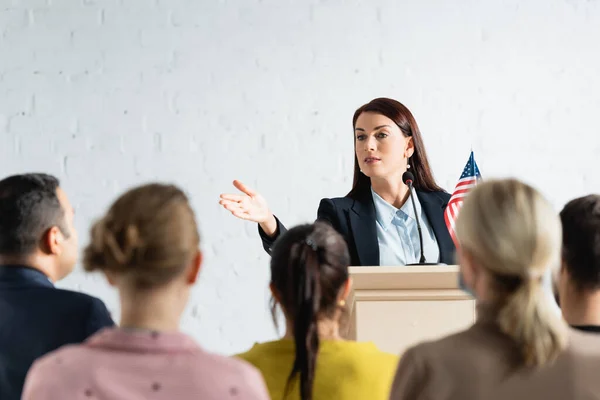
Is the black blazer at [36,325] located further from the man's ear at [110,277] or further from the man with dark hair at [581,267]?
the man with dark hair at [581,267]

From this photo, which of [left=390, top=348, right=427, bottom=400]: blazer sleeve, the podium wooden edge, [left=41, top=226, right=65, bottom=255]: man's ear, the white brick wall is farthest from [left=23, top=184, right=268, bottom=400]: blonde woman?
the white brick wall

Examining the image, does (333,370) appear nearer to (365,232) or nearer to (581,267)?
(581,267)

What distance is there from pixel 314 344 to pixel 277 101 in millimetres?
2314

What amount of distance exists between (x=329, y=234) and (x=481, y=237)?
0.33 m

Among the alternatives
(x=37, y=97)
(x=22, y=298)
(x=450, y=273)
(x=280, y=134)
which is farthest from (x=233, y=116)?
(x=22, y=298)

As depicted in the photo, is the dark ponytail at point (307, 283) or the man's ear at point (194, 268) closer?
the man's ear at point (194, 268)

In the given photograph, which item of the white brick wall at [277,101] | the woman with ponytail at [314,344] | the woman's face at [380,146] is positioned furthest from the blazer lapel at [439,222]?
the woman with ponytail at [314,344]

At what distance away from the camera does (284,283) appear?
4.36 ft

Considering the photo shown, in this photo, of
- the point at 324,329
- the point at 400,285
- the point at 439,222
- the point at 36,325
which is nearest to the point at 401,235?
the point at 439,222

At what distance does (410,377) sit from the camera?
1.09 m

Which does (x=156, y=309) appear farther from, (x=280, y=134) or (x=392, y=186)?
(x=280, y=134)

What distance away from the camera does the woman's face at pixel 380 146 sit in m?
2.69

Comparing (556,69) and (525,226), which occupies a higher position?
(556,69)

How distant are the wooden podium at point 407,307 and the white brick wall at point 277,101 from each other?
1.61 meters
